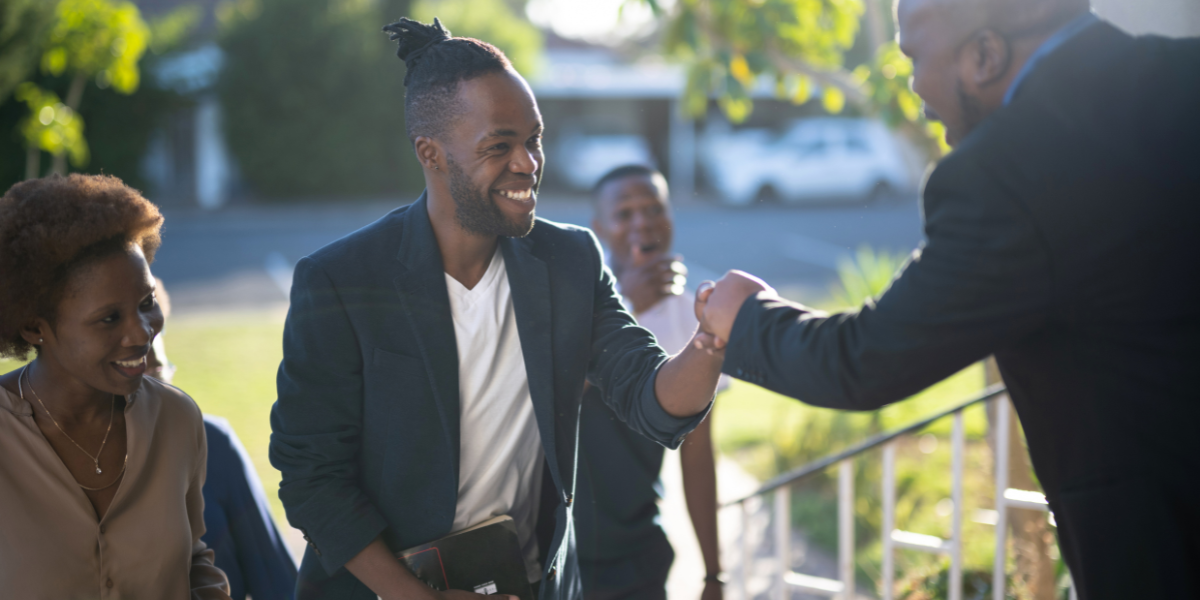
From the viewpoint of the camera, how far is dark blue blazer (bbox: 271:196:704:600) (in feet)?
6.17

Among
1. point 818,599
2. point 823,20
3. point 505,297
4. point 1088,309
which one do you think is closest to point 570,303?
point 505,297

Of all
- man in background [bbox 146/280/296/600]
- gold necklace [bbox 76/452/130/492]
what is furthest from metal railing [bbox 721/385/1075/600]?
gold necklace [bbox 76/452/130/492]

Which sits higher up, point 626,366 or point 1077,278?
point 1077,278

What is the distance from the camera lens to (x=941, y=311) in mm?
1406

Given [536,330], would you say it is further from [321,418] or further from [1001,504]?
[1001,504]

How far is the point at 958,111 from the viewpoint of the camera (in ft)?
5.05

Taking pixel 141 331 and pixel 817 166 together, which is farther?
pixel 817 166

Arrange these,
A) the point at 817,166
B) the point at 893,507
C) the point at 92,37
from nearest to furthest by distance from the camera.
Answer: the point at 893,507 < the point at 92,37 < the point at 817,166

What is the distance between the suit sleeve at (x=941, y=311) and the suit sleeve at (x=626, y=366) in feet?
1.52

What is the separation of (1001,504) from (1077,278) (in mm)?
2048

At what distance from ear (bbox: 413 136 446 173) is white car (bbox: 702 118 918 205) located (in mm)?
20305

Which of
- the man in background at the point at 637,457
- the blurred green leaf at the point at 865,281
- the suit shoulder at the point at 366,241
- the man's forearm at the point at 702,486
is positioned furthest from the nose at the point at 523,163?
the blurred green leaf at the point at 865,281

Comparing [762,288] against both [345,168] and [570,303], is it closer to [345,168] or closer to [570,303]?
[570,303]

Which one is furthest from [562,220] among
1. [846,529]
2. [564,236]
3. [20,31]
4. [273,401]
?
[564,236]
